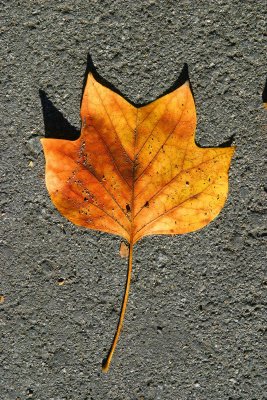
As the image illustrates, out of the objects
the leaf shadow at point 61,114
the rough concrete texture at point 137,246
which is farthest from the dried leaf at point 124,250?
the leaf shadow at point 61,114

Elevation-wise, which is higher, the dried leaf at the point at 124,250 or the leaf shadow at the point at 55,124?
the leaf shadow at the point at 55,124

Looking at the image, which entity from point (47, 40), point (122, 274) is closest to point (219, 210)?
point (122, 274)

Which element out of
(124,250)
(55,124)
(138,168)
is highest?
(55,124)

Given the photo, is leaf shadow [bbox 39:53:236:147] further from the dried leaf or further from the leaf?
the dried leaf

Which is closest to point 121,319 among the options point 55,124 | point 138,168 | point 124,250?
point 124,250

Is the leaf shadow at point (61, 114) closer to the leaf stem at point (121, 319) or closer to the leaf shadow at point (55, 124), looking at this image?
the leaf shadow at point (55, 124)

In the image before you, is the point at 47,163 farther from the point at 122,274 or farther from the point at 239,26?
the point at 239,26

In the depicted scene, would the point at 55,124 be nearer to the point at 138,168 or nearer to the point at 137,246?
the point at 138,168
